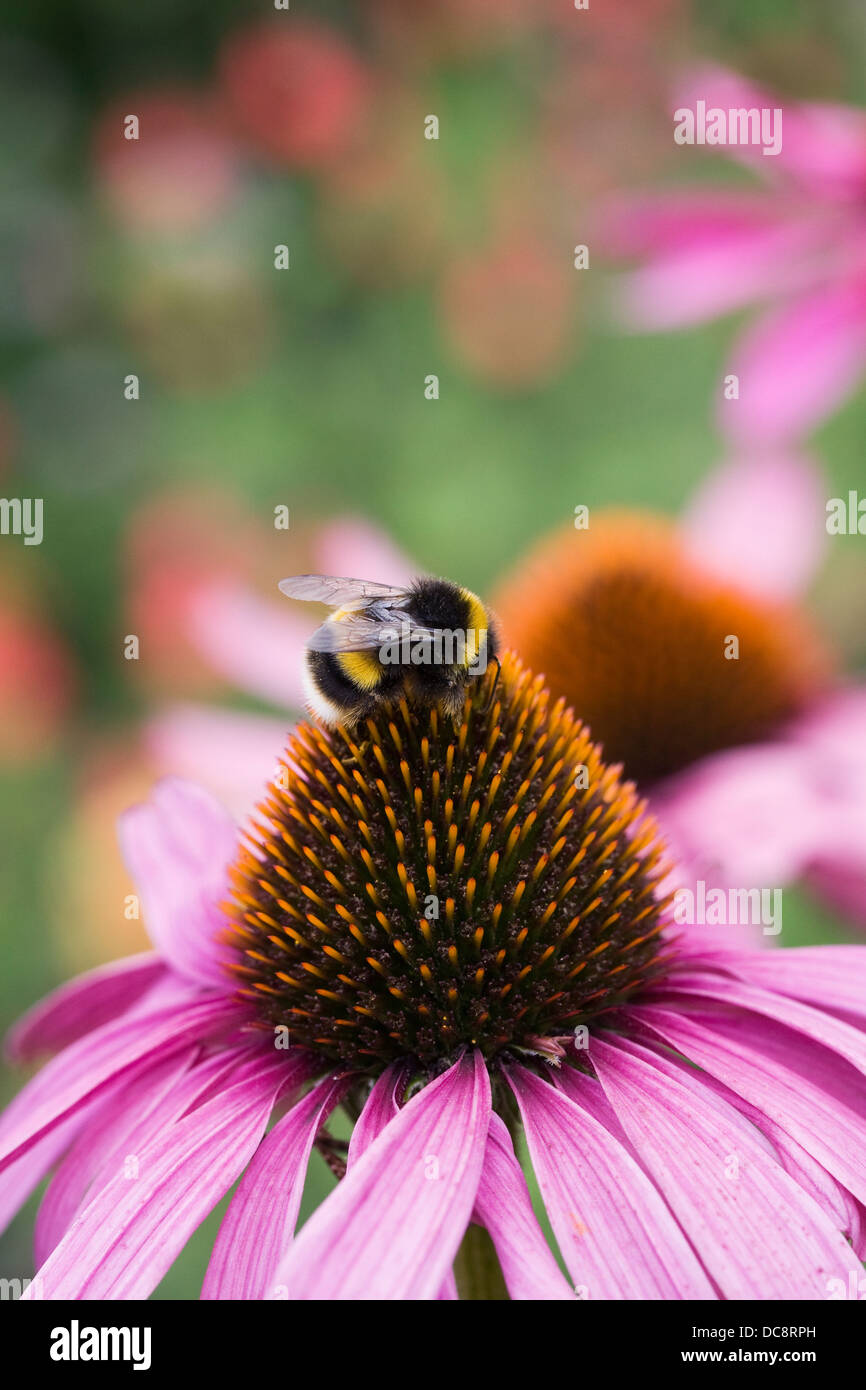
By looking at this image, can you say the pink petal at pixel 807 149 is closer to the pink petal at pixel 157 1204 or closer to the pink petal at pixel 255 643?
the pink petal at pixel 255 643

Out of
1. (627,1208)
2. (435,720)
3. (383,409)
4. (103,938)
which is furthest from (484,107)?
(627,1208)

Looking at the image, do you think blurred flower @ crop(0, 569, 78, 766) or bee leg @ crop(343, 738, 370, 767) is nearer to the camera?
bee leg @ crop(343, 738, 370, 767)

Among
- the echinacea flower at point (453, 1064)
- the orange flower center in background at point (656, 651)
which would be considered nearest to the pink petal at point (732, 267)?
the orange flower center in background at point (656, 651)

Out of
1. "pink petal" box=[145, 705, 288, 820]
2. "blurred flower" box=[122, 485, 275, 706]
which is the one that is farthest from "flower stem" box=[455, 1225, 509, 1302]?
"blurred flower" box=[122, 485, 275, 706]

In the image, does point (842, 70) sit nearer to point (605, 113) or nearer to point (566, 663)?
point (605, 113)

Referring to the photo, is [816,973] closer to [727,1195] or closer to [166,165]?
[727,1195]

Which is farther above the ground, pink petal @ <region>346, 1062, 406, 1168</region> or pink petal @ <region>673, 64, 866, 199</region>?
pink petal @ <region>673, 64, 866, 199</region>

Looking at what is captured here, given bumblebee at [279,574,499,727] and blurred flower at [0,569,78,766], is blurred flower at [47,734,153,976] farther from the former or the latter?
bumblebee at [279,574,499,727]
